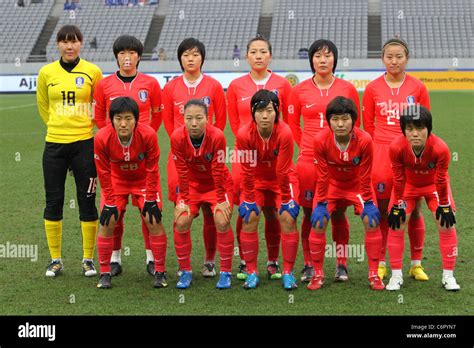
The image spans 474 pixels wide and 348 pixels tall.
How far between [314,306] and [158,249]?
146 cm

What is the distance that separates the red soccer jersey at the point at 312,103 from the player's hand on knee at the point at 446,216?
3.26ft

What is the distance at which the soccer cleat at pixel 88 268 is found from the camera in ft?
19.9

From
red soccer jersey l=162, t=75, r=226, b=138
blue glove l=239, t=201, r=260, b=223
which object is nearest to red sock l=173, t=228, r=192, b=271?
blue glove l=239, t=201, r=260, b=223

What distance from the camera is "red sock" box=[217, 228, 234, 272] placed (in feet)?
18.6

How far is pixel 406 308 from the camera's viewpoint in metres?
4.98

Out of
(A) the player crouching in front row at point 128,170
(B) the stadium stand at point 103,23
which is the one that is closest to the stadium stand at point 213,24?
(B) the stadium stand at point 103,23

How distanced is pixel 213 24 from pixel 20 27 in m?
10.1

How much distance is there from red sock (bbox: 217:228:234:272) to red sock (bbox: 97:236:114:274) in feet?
2.98

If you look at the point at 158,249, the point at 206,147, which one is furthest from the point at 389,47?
the point at 158,249

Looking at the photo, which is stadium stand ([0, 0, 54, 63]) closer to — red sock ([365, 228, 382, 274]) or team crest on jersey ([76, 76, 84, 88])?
team crest on jersey ([76, 76, 84, 88])
